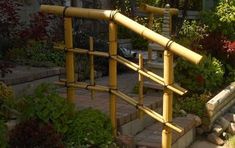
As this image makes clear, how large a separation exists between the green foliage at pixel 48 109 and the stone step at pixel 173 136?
99cm

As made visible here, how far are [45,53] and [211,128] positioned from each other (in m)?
2.80

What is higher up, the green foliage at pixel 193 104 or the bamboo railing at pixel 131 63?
the bamboo railing at pixel 131 63

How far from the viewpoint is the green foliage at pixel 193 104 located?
22.3 feet

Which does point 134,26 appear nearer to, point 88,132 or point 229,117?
point 88,132

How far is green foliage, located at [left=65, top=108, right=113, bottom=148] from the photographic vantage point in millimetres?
4750

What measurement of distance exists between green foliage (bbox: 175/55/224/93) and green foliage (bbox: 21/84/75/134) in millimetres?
3024

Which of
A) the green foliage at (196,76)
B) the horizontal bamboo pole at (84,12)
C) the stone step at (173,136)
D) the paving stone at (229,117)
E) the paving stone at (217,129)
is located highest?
the horizontal bamboo pole at (84,12)

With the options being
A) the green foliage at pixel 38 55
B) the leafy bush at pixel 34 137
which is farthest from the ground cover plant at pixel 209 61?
the leafy bush at pixel 34 137

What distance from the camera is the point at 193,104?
6.90m

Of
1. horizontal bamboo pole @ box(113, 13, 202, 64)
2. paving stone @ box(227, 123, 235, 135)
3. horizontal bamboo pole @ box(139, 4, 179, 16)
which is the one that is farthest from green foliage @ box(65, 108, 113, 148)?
horizontal bamboo pole @ box(139, 4, 179, 16)

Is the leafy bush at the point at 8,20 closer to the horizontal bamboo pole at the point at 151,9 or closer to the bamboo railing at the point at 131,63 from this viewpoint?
the bamboo railing at the point at 131,63

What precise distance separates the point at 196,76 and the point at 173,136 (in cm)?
207

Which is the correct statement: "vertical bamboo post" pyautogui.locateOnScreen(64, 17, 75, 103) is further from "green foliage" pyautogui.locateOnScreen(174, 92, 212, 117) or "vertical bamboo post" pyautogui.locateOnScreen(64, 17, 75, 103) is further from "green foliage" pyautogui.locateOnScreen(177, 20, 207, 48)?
"green foliage" pyautogui.locateOnScreen(177, 20, 207, 48)

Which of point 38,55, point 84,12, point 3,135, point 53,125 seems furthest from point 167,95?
point 38,55
